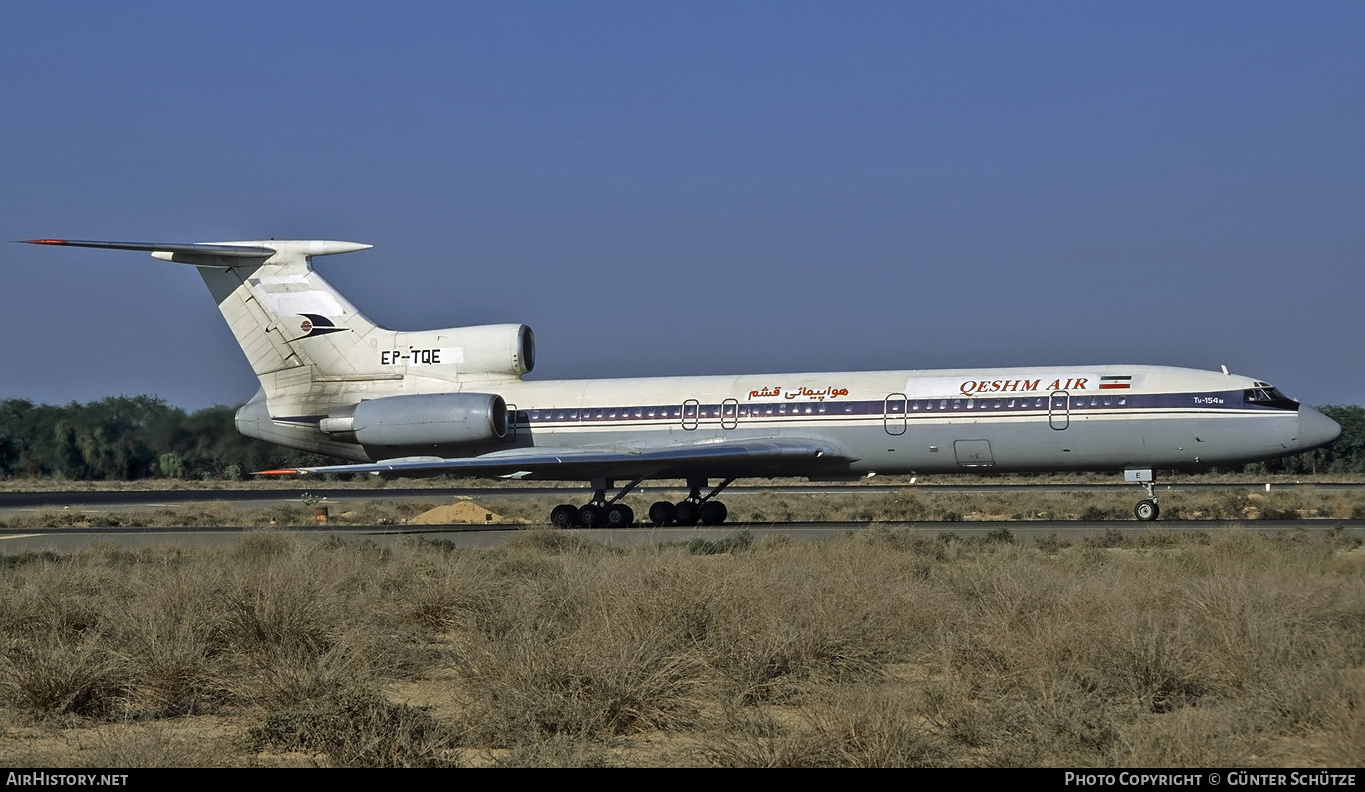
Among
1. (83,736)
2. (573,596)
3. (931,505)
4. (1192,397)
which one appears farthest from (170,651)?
(931,505)

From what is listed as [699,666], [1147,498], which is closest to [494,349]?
[1147,498]

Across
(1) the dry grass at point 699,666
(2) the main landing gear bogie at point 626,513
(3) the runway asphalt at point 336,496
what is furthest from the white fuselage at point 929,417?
(3) the runway asphalt at point 336,496

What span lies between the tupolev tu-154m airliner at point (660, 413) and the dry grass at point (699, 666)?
40.0ft

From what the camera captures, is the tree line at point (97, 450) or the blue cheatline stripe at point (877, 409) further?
the tree line at point (97, 450)

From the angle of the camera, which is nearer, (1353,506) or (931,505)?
(1353,506)

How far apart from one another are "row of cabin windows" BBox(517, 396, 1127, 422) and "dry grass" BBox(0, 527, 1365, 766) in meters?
12.1

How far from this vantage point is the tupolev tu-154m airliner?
2638 cm

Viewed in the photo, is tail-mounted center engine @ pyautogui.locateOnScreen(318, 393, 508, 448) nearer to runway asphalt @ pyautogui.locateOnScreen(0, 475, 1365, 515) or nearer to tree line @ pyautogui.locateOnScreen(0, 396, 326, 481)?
runway asphalt @ pyautogui.locateOnScreen(0, 475, 1365, 515)

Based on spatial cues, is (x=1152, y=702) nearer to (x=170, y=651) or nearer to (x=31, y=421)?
(x=170, y=651)

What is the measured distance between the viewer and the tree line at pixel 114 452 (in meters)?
64.8

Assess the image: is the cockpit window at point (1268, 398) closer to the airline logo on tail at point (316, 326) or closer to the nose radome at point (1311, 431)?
the nose radome at point (1311, 431)

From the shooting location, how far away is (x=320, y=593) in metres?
12.8

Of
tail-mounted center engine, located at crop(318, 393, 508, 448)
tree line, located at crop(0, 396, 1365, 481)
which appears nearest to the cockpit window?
tail-mounted center engine, located at crop(318, 393, 508, 448)

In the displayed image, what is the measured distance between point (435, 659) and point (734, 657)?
118 inches
